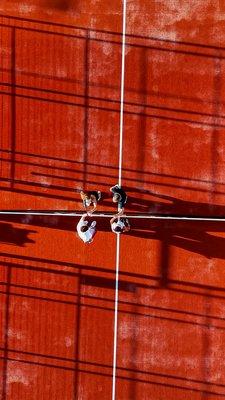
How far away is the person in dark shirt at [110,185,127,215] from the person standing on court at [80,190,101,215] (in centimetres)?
24

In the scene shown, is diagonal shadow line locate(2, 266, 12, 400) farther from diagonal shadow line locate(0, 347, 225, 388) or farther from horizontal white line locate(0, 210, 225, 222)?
horizontal white line locate(0, 210, 225, 222)

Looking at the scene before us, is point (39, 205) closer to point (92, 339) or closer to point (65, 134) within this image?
point (65, 134)

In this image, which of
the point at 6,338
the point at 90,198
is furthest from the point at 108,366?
the point at 90,198

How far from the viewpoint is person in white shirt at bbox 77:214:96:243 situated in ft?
25.8

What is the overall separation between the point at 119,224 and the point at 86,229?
0.50 meters

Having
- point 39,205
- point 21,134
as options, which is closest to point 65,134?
point 21,134

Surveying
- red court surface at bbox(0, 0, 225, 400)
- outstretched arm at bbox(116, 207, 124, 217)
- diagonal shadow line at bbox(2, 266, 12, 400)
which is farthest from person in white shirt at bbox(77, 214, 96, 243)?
diagonal shadow line at bbox(2, 266, 12, 400)

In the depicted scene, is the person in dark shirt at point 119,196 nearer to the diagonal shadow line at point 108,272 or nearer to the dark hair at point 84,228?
the dark hair at point 84,228

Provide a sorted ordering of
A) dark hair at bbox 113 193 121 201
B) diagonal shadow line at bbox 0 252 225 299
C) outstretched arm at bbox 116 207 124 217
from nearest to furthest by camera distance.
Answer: dark hair at bbox 113 193 121 201 → outstretched arm at bbox 116 207 124 217 → diagonal shadow line at bbox 0 252 225 299

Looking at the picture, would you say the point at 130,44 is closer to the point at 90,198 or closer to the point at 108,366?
the point at 90,198

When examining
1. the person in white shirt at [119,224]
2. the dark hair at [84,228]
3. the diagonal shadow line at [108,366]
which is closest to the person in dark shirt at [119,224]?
the person in white shirt at [119,224]

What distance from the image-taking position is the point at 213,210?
7.95 m

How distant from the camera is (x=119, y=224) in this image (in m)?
7.85

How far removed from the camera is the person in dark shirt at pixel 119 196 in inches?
307
